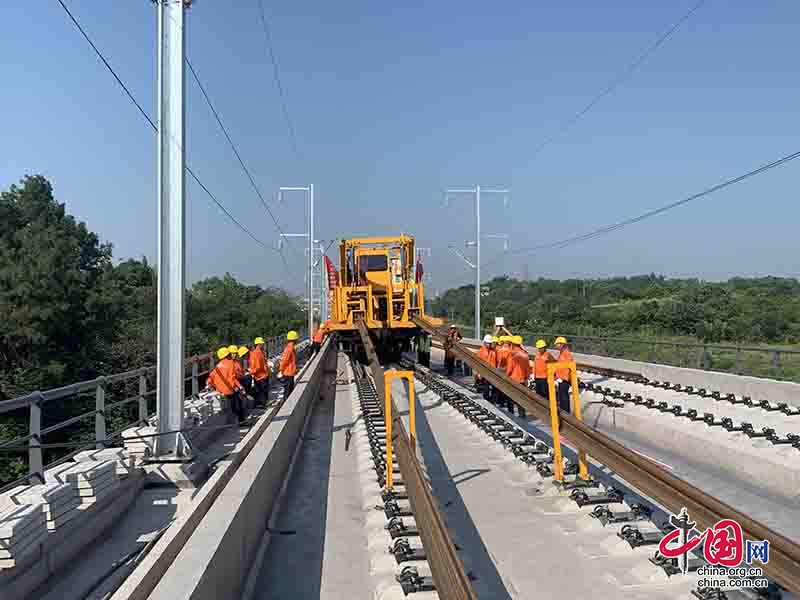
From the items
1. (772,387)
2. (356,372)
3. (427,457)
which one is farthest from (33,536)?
(356,372)

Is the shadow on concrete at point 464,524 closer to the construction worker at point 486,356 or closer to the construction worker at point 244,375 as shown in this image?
the construction worker at point 244,375

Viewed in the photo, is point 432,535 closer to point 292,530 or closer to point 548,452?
point 292,530

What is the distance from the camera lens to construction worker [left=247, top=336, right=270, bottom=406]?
15.9 m

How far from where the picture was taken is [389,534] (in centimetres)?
675

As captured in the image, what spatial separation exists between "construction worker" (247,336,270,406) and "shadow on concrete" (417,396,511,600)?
216 inches

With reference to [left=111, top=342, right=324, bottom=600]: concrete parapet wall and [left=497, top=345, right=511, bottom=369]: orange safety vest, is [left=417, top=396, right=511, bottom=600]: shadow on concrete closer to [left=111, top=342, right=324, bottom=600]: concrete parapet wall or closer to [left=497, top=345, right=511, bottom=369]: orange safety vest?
[left=111, top=342, right=324, bottom=600]: concrete parapet wall

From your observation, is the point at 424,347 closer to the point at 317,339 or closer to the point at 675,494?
the point at 317,339

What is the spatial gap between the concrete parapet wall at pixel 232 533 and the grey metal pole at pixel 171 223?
125 cm

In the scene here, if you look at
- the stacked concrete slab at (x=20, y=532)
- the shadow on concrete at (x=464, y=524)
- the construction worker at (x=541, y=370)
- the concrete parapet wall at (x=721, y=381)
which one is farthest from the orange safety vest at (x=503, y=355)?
the stacked concrete slab at (x=20, y=532)

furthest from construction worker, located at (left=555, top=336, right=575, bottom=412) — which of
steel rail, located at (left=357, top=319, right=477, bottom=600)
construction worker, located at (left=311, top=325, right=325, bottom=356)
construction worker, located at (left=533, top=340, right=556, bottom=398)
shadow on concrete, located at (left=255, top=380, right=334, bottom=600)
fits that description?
construction worker, located at (left=311, top=325, right=325, bottom=356)

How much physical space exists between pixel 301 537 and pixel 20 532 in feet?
8.26

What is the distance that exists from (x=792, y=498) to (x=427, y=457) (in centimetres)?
465

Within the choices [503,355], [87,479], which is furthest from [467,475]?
[503,355]
